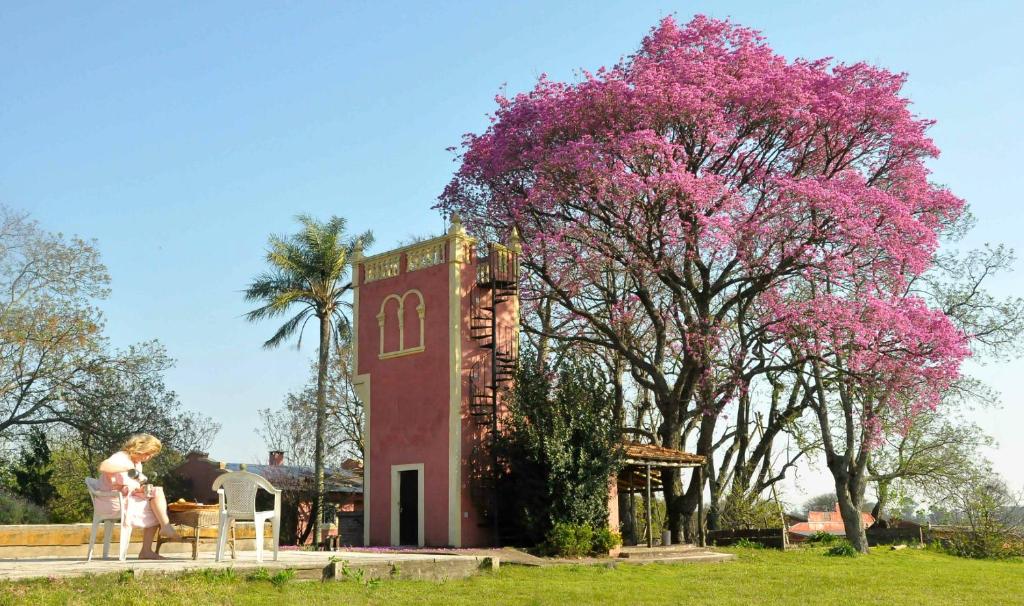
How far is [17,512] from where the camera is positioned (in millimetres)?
26219

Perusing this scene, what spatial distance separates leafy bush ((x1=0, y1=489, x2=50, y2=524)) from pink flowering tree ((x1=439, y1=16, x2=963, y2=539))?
14.3 meters

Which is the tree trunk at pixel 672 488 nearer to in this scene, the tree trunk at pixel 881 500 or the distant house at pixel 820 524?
the tree trunk at pixel 881 500

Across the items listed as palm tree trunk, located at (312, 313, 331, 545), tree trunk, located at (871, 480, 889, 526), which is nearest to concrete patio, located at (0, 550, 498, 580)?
palm tree trunk, located at (312, 313, 331, 545)

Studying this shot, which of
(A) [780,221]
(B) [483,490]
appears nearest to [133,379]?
(B) [483,490]

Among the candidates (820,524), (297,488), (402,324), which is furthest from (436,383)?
(820,524)

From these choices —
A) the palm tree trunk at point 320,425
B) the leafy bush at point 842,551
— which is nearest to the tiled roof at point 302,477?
the palm tree trunk at point 320,425

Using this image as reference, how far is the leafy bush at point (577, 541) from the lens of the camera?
18.5m

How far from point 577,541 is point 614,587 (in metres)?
5.49

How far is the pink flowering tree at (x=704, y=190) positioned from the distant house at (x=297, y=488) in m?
10.9

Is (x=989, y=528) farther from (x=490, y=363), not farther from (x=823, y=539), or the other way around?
(x=490, y=363)

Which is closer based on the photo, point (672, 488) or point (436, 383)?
point (436, 383)

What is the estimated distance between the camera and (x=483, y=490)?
20234mm

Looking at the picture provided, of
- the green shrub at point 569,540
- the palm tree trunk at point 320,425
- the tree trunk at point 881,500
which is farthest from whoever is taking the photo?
the tree trunk at point 881,500

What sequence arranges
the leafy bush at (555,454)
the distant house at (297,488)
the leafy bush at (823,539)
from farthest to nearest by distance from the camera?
the distant house at (297,488) → the leafy bush at (823,539) → the leafy bush at (555,454)
